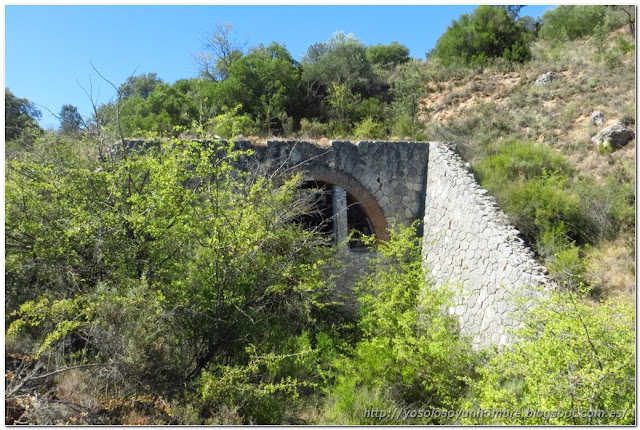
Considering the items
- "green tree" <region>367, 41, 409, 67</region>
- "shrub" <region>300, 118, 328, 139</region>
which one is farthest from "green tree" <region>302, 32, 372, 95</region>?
"green tree" <region>367, 41, 409, 67</region>

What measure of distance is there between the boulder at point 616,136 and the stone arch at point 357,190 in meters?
5.59

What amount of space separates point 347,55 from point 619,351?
1728cm

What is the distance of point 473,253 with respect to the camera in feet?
26.2

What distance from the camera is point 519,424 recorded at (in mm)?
4180

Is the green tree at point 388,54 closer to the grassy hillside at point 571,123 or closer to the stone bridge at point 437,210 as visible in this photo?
the grassy hillside at point 571,123

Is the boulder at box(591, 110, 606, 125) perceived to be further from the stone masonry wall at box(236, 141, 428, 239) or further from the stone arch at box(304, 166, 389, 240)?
the stone arch at box(304, 166, 389, 240)

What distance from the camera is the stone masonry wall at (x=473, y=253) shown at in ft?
21.9

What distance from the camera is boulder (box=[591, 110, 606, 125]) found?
38.2ft

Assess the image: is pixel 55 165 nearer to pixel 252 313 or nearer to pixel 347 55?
pixel 252 313

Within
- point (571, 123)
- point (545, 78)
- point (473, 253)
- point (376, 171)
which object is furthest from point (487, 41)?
point (473, 253)

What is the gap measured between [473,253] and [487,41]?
14.9 metres

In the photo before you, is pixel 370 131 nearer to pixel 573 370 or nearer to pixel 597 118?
pixel 597 118

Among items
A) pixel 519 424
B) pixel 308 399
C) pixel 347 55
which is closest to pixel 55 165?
pixel 308 399

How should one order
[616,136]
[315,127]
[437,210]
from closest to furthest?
[437,210], [616,136], [315,127]
